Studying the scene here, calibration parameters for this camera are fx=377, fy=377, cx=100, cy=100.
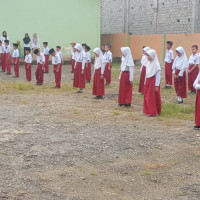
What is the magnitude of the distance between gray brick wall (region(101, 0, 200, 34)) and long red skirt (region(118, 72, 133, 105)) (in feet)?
43.3

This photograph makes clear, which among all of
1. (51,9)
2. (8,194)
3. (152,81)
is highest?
(51,9)

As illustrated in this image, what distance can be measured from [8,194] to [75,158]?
1.50 meters

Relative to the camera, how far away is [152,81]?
874cm

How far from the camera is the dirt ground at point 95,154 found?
4.52 m

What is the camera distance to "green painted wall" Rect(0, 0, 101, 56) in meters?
22.1

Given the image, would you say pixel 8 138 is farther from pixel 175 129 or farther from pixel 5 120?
pixel 175 129

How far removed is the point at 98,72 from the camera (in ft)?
36.0

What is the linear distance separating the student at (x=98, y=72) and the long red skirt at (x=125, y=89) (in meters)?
1.22

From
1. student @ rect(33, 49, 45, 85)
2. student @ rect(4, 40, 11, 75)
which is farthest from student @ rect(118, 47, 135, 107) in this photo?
student @ rect(4, 40, 11, 75)

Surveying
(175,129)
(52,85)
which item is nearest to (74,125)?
(175,129)

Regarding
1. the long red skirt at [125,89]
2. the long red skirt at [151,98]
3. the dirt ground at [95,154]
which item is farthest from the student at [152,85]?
the long red skirt at [125,89]

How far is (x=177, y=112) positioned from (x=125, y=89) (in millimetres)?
1463

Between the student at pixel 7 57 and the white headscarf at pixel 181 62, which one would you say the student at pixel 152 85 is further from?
the student at pixel 7 57

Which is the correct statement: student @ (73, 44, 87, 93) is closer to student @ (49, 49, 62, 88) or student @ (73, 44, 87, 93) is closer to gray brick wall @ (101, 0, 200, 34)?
student @ (49, 49, 62, 88)
